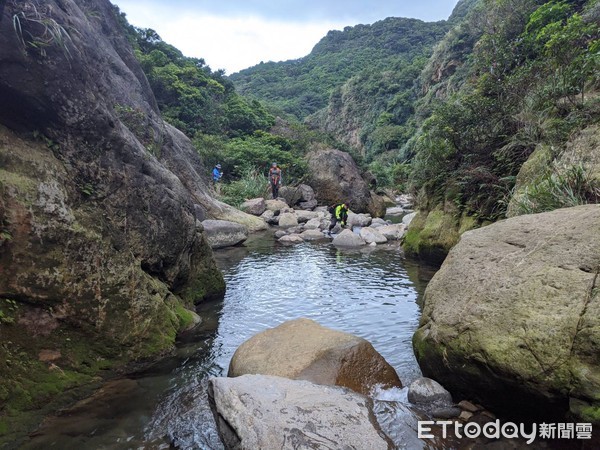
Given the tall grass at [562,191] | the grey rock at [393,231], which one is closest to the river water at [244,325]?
the grey rock at [393,231]

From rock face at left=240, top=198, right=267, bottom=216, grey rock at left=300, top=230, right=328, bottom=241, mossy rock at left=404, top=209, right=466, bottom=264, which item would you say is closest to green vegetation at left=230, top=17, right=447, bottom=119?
rock face at left=240, top=198, right=267, bottom=216

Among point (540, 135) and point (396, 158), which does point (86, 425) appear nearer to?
point (540, 135)

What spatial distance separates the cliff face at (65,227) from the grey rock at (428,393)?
3.56 metres

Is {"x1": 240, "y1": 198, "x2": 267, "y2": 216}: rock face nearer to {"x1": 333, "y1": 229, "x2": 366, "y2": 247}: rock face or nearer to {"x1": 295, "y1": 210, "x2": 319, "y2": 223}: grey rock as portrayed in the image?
{"x1": 295, "y1": 210, "x2": 319, "y2": 223}: grey rock

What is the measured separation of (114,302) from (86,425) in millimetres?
1698

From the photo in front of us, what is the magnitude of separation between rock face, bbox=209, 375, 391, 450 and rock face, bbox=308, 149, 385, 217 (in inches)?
888

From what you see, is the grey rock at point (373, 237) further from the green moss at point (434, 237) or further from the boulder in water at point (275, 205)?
the boulder in water at point (275, 205)

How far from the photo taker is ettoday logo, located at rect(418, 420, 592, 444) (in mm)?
3726

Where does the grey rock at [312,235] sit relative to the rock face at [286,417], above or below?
below

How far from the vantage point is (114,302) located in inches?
225

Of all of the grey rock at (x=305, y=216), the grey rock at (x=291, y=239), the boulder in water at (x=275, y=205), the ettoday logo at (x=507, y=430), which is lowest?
the ettoday logo at (x=507, y=430)

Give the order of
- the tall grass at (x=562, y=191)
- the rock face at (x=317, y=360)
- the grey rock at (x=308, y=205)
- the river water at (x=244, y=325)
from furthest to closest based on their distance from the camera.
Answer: the grey rock at (x=308, y=205) < the tall grass at (x=562, y=191) < the rock face at (x=317, y=360) < the river water at (x=244, y=325)

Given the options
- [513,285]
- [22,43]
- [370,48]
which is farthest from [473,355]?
[370,48]

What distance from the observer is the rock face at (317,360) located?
16.7 feet
